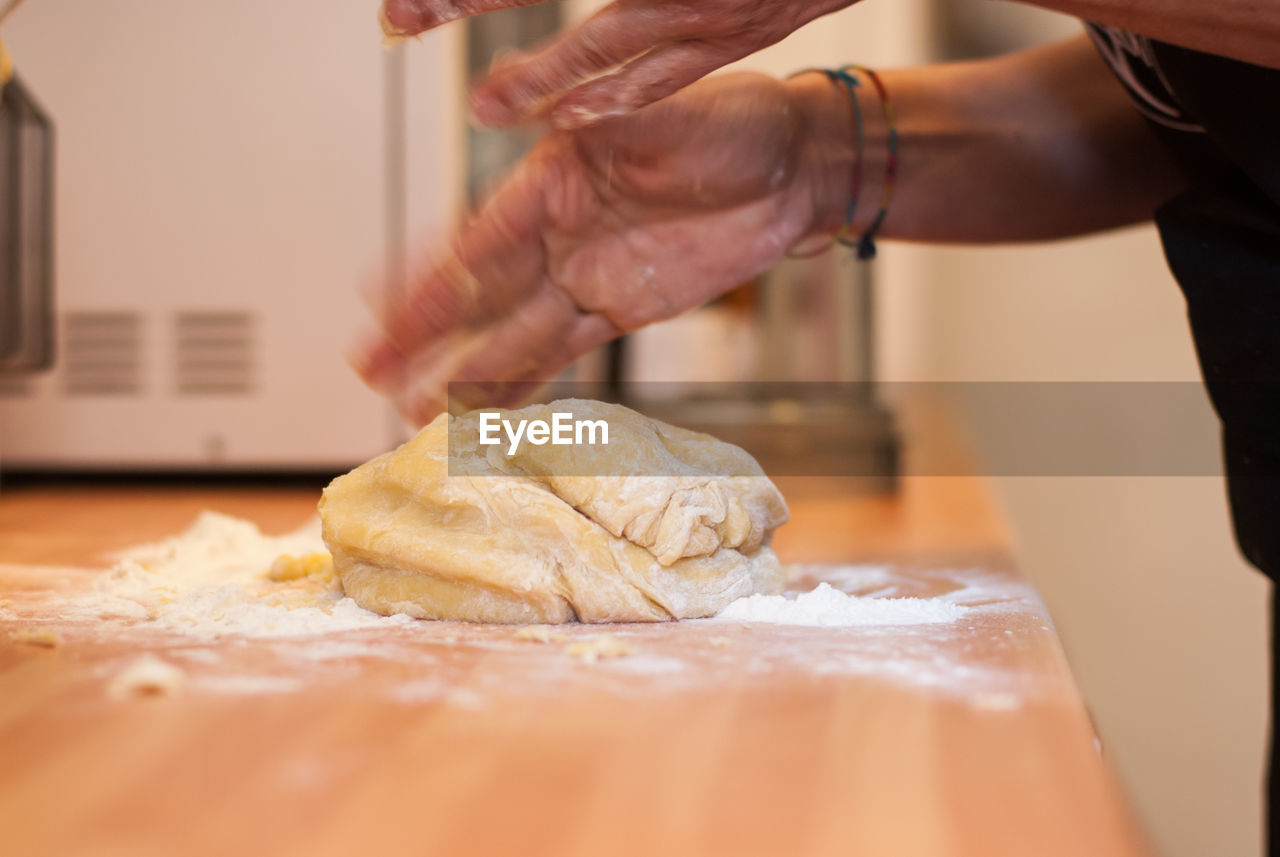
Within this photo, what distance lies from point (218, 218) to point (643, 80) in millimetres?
937

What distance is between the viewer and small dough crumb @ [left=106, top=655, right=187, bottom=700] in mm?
494

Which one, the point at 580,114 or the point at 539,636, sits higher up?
the point at 580,114

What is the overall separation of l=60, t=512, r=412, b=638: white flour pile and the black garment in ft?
2.27

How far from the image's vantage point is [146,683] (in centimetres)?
49

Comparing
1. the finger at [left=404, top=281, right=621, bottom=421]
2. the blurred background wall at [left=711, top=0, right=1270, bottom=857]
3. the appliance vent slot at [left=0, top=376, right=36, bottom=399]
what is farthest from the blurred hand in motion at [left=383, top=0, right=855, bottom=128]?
the appliance vent slot at [left=0, top=376, right=36, bottom=399]

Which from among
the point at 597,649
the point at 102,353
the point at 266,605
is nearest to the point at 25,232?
the point at 102,353

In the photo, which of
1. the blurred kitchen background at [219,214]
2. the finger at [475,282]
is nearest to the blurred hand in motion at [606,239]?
the finger at [475,282]

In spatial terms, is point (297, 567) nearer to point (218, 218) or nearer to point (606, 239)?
point (606, 239)

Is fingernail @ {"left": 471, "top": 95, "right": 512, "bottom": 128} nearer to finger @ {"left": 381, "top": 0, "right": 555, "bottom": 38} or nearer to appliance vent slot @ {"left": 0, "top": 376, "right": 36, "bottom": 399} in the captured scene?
finger @ {"left": 381, "top": 0, "right": 555, "bottom": 38}

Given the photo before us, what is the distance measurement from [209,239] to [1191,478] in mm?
1581

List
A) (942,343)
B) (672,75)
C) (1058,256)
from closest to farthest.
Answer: (672,75) < (1058,256) < (942,343)

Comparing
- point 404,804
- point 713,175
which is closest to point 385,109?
point 713,175

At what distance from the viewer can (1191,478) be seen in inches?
68.9

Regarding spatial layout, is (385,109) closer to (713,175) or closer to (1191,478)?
(713,175)
